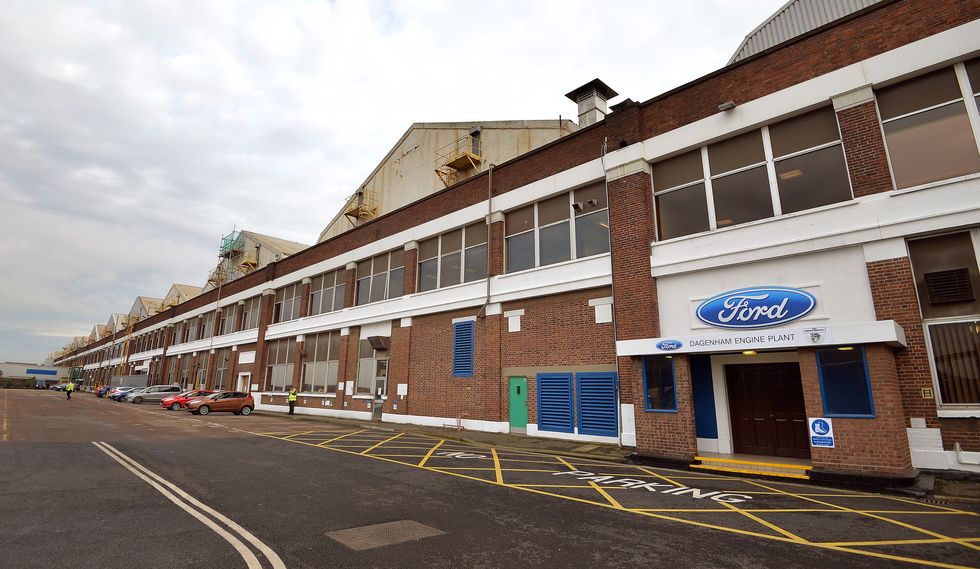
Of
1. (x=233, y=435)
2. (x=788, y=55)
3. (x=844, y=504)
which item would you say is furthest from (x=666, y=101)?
(x=233, y=435)

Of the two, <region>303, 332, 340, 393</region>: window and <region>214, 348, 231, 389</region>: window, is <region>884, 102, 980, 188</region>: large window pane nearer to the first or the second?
<region>303, 332, 340, 393</region>: window

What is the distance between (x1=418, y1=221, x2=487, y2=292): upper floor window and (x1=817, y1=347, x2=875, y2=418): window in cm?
1268

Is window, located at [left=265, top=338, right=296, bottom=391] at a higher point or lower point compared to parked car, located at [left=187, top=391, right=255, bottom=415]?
higher

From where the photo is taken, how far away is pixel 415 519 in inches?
267

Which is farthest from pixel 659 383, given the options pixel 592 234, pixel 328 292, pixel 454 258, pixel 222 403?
pixel 222 403

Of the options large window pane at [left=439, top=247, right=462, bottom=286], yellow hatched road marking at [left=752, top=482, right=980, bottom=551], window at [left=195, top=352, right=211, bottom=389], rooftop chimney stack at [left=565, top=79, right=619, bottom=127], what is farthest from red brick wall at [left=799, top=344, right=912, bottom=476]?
window at [left=195, top=352, right=211, bottom=389]

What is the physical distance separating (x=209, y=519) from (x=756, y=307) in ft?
40.2

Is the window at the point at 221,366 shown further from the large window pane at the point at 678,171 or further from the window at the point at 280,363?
the large window pane at the point at 678,171

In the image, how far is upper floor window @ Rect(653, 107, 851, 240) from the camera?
1213 centimetres

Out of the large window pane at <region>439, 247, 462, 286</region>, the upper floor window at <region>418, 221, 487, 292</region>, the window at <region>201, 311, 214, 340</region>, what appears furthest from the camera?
the window at <region>201, 311, 214, 340</region>

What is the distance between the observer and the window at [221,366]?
132ft

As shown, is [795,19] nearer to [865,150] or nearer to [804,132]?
[804,132]

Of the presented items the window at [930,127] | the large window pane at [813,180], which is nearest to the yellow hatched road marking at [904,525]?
the large window pane at [813,180]

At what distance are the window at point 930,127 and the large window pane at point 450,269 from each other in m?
15.4
